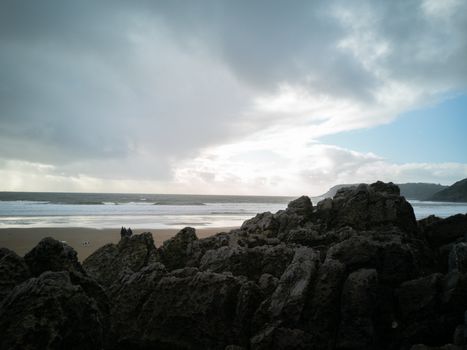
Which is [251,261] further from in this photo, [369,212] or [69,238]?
[69,238]

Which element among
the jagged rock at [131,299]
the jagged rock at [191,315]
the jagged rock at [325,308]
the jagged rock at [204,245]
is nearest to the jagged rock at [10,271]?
the jagged rock at [131,299]

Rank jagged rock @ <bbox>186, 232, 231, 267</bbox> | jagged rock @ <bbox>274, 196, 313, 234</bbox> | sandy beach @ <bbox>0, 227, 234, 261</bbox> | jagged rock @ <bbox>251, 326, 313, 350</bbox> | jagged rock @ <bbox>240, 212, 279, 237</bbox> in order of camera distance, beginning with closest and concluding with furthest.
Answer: jagged rock @ <bbox>251, 326, 313, 350</bbox> < jagged rock @ <bbox>186, 232, 231, 267</bbox> < jagged rock @ <bbox>274, 196, 313, 234</bbox> < jagged rock @ <bbox>240, 212, 279, 237</bbox> < sandy beach @ <bbox>0, 227, 234, 261</bbox>

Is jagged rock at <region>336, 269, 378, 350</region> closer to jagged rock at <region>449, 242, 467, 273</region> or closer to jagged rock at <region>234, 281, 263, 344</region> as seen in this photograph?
Result: jagged rock at <region>234, 281, 263, 344</region>

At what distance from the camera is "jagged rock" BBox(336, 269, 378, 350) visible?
660cm

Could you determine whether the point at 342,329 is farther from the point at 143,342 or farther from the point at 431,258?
the point at 431,258

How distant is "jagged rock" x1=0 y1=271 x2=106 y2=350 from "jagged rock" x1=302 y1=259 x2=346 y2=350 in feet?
12.7

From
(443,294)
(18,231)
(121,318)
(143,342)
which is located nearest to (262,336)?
(143,342)

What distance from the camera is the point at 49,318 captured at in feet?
17.5

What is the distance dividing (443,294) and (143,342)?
20.6ft

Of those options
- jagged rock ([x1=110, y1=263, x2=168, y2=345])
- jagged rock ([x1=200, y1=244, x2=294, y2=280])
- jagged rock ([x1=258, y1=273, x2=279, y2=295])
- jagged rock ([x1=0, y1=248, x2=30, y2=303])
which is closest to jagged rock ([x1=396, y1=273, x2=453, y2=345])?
jagged rock ([x1=258, y1=273, x2=279, y2=295])

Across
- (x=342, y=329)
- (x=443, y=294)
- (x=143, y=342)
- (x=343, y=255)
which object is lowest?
(x=143, y=342)

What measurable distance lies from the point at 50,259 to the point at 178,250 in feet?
14.4

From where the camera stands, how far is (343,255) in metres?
8.20

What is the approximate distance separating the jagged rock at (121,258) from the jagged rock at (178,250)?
0.43 meters
